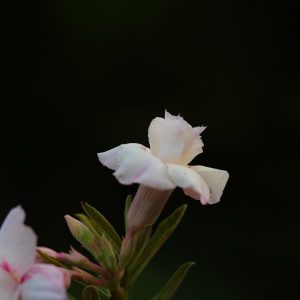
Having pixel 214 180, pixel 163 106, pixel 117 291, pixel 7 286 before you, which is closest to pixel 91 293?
pixel 117 291

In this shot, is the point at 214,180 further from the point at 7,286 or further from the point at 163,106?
the point at 163,106

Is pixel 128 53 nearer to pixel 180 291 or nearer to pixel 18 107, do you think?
pixel 18 107

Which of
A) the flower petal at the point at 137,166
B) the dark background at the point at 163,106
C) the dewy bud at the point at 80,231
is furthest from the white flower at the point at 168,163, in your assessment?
the dark background at the point at 163,106

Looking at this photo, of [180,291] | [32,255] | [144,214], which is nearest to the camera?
[32,255]

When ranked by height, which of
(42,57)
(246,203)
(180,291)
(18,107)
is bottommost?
(180,291)

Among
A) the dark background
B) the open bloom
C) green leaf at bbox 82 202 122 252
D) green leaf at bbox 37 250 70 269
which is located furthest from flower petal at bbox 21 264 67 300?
the dark background

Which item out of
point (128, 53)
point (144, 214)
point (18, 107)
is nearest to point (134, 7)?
point (128, 53)
